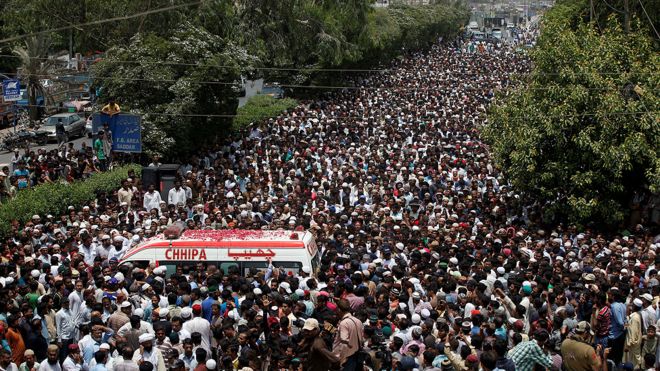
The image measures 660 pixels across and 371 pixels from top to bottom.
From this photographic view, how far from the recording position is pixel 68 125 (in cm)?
3553

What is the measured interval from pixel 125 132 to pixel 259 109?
1092 centimetres

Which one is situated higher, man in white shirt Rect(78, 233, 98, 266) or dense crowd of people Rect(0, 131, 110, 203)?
man in white shirt Rect(78, 233, 98, 266)

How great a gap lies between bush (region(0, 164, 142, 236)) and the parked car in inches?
531

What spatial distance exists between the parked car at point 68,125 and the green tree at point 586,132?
742 inches

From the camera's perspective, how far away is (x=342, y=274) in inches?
499

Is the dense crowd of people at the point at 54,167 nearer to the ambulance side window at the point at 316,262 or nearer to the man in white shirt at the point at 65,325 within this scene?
the ambulance side window at the point at 316,262

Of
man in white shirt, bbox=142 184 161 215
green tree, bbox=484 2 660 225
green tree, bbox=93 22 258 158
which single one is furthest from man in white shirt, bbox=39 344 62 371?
green tree, bbox=93 22 258 158

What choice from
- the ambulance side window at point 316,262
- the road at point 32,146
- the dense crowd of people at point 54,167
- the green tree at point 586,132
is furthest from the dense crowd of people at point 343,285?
the road at point 32,146

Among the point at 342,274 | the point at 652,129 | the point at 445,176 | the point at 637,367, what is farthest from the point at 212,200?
the point at 637,367

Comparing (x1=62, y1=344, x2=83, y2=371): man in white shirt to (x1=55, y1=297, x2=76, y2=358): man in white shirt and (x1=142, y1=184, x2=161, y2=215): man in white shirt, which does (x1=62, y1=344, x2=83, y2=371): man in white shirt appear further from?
(x1=142, y1=184, x2=161, y2=215): man in white shirt

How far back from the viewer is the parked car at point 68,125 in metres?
34.5

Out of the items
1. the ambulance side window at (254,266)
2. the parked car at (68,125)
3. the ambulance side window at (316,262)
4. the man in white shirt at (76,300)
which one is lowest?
the parked car at (68,125)

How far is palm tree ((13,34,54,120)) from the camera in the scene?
126 ft

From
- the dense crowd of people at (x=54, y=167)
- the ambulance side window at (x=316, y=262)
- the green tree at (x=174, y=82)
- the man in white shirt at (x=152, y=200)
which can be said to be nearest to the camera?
the ambulance side window at (x=316, y=262)
